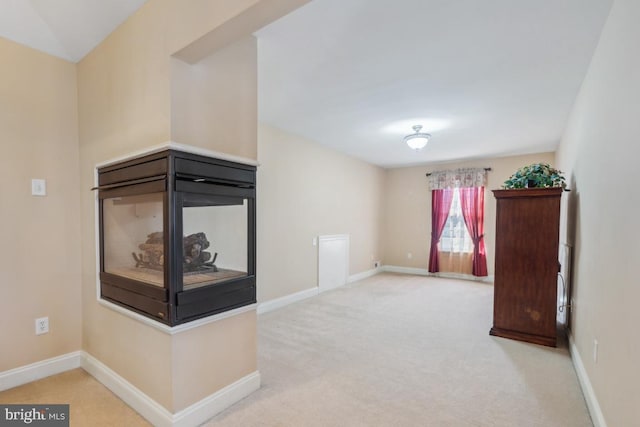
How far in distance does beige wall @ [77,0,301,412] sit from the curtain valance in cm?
514

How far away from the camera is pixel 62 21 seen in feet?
7.05

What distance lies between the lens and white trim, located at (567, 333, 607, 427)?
1.80 meters

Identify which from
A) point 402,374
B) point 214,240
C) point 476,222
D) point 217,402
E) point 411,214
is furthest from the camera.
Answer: point 411,214

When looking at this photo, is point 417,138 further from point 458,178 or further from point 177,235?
point 177,235

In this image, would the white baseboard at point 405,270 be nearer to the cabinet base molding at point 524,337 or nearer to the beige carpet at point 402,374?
the beige carpet at point 402,374

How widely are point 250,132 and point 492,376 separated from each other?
271cm

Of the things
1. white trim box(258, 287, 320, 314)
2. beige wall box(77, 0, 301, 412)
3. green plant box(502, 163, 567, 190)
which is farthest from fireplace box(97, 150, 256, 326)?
green plant box(502, 163, 567, 190)

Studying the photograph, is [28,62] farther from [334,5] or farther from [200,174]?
[334,5]

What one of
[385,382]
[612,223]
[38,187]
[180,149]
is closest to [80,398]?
[38,187]

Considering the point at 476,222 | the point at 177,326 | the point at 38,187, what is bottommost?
the point at 177,326

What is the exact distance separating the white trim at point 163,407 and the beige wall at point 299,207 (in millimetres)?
1838

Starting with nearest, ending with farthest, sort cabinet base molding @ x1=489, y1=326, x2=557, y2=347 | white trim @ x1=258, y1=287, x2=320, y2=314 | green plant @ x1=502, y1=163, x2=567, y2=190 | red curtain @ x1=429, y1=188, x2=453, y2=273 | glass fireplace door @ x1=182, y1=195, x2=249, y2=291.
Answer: glass fireplace door @ x1=182, y1=195, x2=249, y2=291 → cabinet base molding @ x1=489, y1=326, x2=557, y2=347 → green plant @ x1=502, y1=163, x2=567, y2=190 → white trim @ x1=258, y1=287, x2=320, y2=314 → red curtain @ x1=429, y1=188, x2=453, y2=273

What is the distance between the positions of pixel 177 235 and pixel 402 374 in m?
2.05

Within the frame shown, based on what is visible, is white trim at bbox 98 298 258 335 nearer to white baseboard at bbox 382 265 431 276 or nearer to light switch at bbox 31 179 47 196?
light switch at bbox 31 179 47 196
